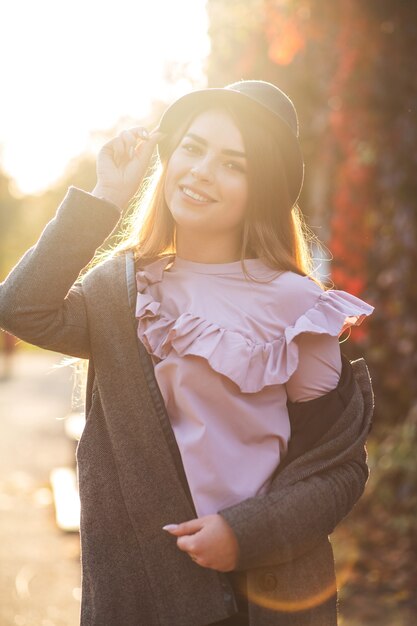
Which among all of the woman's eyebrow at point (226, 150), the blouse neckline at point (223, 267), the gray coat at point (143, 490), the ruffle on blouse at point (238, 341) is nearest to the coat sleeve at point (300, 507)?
the gray coat at point (143, 490)

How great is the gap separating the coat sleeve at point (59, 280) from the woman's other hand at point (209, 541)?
564 mm

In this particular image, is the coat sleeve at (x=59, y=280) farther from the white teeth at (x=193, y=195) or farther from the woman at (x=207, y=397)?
the white teeth at (x=193, y=195)

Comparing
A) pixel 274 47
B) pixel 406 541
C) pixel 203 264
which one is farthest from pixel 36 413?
pixel 203 264

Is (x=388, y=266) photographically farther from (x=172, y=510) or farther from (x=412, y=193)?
(x=172, y=510)

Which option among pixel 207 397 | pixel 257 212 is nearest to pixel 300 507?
pixel 207 397

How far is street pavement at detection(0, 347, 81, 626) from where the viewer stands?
536 cm

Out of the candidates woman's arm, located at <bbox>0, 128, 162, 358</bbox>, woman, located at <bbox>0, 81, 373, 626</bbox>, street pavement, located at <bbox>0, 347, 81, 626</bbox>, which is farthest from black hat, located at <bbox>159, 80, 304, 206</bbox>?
street pavement, located at <bbox>0, 347, 81, 626</bbox>

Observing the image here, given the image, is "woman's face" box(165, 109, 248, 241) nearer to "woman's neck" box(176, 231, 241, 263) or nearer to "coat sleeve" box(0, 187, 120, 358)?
"woman's neck" box(176, 231, 241, 263)

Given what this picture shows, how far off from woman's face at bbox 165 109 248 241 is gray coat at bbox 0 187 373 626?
237 millimetres

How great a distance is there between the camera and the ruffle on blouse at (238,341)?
7.27 ft

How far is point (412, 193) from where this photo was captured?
6.93m

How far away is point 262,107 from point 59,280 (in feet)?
2.32

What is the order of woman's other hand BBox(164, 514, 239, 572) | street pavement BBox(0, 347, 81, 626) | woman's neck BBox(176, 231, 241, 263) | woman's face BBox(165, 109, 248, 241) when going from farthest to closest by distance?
street pavement BBox(0, 347, 81, 626) < woman's neck BBox(176, 231, 241, 263) < woman's face BBox(165, 109, 248, 241) < woman's other hand BBox(164, 514, 239, 572)

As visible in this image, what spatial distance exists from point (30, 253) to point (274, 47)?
20.4 ft
